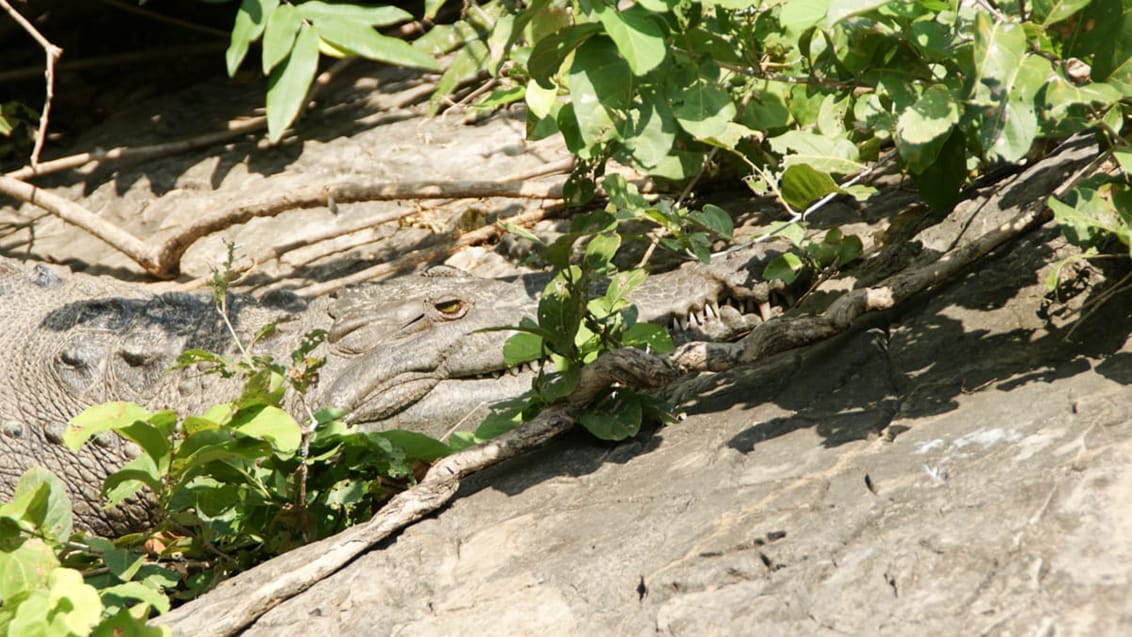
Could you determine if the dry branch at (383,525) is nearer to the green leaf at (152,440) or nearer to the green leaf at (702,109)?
the green leaf at (152,440)

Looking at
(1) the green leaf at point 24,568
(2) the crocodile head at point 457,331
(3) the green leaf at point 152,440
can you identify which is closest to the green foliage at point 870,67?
(2) the crocodile head at point 457,331

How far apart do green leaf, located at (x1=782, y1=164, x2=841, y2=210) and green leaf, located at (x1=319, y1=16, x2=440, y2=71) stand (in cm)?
116

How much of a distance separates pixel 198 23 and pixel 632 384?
20.8 feet

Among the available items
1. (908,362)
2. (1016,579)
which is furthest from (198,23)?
(1016,579)

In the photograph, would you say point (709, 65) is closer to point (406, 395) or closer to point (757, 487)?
point (757, 487)

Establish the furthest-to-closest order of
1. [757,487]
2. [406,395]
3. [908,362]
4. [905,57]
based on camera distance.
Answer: [406,395], [908,362], [905,57], [757,487]

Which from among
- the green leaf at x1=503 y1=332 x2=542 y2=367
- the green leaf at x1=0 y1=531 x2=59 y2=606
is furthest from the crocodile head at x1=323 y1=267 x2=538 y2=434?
the green leaf at x1=0 y1=531 x2=59 y2=606

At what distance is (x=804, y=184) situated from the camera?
3.39 meters

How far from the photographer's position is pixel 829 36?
3.02 metres

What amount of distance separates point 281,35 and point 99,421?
1.06 metres

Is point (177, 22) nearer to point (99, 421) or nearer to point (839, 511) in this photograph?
point (99, 421)

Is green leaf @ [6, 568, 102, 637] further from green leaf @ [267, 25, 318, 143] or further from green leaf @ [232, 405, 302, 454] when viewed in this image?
green leaf @ [267, 25, 318, 143]

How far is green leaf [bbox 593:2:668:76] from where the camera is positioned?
2.43 metres

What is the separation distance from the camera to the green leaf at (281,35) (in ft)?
9.02
